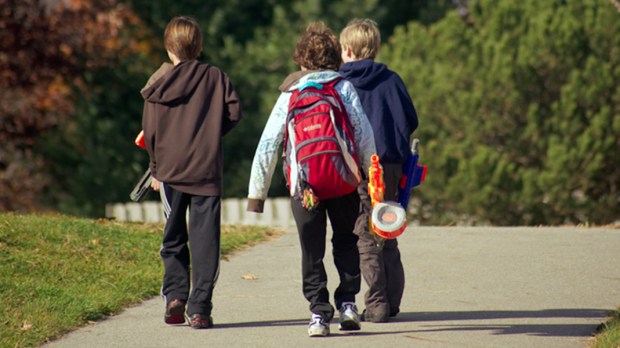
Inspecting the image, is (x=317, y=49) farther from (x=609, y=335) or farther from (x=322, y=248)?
(x=609, y=335)

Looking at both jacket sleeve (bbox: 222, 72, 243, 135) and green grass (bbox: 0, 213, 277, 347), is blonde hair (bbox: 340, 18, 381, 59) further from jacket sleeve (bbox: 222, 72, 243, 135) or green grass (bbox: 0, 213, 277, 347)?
green grass (bbox: 0, 213, 277, 347)

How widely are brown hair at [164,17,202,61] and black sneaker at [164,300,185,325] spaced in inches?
51.4

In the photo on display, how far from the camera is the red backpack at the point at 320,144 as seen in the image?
6.26 metres

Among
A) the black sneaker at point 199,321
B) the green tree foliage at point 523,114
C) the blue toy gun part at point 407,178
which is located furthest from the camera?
the green tree foliage at point 523,114

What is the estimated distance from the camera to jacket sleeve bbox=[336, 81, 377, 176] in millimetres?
6414

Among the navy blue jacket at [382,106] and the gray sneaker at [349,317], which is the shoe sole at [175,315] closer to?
the gray sneaker at [349,317]

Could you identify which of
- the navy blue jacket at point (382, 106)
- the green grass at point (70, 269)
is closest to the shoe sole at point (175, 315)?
the green grass at point (70, 269)

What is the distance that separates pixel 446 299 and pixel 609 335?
1472mm

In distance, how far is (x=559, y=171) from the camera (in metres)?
14.8

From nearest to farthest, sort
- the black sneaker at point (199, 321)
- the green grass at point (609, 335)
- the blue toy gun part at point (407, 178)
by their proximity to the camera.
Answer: the green grass at point (609, 335)
the black sneaker at point (199, 321)
the blue toy gun part at point (407, 178)

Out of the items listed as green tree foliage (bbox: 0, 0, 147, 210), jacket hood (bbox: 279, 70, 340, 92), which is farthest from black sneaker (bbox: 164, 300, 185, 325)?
green tree foliage (bbox: 0, 0, 147, 210)

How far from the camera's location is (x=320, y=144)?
625 cm

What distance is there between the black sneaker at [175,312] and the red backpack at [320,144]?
3.06 ft

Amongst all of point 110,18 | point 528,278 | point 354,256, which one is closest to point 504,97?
point 110,18
